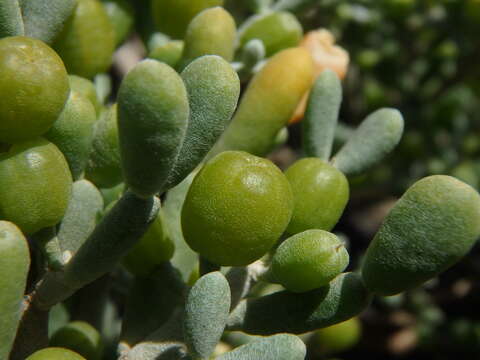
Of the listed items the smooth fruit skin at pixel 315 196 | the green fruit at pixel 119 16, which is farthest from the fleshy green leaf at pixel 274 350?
the green fruit at pixel 119 16

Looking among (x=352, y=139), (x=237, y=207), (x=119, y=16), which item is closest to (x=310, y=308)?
(x=237, y=207)

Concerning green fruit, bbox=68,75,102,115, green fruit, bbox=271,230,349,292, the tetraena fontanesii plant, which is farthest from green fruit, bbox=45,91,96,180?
green fruit, bbox=271,230,349,292

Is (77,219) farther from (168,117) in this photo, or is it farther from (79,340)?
(168,117)

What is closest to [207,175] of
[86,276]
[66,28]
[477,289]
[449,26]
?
[86,276]

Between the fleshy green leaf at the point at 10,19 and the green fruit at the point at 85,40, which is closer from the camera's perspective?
the fleshy green leaf at the point at 10,19

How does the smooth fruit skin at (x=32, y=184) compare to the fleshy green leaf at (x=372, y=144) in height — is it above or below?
above

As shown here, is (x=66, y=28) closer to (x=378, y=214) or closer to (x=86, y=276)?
(x=86, y=276)

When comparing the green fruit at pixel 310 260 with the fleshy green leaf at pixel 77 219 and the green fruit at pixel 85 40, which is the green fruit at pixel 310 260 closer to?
the fleshy green leaf at pixel 77 219
